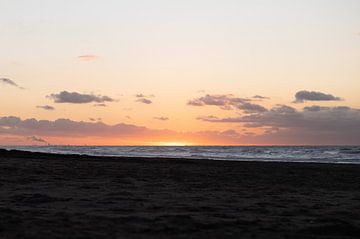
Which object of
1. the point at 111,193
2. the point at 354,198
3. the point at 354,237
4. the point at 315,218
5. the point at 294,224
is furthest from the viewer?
the point at 354,198

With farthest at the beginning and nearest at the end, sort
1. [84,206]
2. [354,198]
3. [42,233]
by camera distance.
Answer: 1. [354,198]
2. [84,206]
3. [42,233]

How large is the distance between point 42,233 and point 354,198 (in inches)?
366

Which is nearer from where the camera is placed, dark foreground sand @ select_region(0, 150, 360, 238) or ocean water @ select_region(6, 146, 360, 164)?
Answer: dark foreground sand @ select_region(0, 150, 360, 238)

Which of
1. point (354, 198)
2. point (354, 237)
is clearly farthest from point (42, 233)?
point (354, 198)

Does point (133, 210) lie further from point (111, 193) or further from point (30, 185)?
point (30, 185)

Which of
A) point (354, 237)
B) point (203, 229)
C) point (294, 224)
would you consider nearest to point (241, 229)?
point (203, 229)

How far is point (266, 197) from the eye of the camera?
1250cm

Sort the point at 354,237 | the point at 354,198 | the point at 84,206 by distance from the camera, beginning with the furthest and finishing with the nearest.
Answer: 1. the point at 354,198
2. the point at 84,206
3. the point at 354,237

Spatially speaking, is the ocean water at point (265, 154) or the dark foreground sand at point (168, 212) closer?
the dark foreground sand at point (168, 212)

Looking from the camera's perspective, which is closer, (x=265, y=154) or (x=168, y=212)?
(x=168, y=212)

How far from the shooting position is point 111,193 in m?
12.2

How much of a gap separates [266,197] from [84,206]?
5.02 meters

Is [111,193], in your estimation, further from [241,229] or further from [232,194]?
[241,229]

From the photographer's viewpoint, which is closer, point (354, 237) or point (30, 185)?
point (354, 237)
